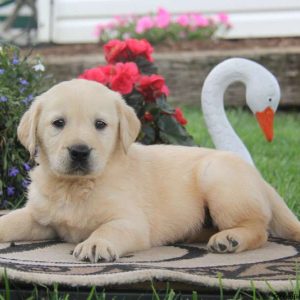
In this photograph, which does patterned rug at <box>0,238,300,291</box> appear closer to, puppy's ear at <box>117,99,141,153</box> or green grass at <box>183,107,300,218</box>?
puppy's ear at <box>117,99,141,153</box>

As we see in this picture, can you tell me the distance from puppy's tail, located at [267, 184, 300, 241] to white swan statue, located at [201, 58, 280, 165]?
768mm

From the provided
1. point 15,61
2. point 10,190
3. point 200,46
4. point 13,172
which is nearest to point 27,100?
point 15,61

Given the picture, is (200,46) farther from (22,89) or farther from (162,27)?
(22,89)

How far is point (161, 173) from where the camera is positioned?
12.2ft

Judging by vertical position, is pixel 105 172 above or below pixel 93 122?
below

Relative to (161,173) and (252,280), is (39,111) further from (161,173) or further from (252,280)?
(252,280)

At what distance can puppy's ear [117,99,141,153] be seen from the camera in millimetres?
3467

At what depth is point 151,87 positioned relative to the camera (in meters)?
5.14

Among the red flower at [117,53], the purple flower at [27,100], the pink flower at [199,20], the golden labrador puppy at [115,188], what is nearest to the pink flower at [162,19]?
the pink flower at [199,20]

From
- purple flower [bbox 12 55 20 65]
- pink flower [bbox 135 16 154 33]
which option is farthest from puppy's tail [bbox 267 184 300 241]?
pink flower [bbox 135 16 154 33]

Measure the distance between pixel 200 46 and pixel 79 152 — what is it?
7.24m

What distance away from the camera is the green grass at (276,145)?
5418 millimetres

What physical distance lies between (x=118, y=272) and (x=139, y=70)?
281cm

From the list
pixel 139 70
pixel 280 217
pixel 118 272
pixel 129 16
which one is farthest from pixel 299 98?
pixel 118 272
